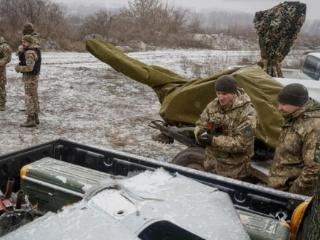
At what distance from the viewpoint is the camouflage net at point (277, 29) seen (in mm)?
9047

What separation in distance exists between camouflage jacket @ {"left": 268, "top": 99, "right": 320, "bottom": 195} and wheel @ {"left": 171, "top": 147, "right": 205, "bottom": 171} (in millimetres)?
1261

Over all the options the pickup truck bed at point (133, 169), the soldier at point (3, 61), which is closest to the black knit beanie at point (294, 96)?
the pickup truck bed at point (133, 169)

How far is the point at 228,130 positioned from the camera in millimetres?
4398

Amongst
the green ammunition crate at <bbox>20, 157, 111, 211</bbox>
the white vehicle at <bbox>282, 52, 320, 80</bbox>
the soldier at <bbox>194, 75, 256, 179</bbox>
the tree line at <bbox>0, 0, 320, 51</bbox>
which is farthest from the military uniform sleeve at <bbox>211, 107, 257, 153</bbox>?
the tree line at <bbox>0, 0, 320, 51</bbox>

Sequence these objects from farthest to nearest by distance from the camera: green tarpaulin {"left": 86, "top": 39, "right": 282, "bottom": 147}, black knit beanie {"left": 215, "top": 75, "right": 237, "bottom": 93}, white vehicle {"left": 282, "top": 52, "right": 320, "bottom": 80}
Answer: white vehicle {"left": 282, "top": 52, "right": 320, "bottom": 80}
green tarpaulin {"left": 86, "top": 39, "right": 282, "bottom": 147}
black knit beanie {"left": 215, "top": 75, "right": 237, "bottom": 93}

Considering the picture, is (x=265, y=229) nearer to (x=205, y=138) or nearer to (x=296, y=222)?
(x=296, y=222)

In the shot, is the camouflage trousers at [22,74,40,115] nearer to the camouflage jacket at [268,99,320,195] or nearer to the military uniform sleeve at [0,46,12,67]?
the military uniform sleeve at [0,46,12,67]

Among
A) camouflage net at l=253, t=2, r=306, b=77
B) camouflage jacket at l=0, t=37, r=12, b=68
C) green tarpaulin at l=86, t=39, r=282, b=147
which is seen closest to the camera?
green tarpaulin at l=86, t=39, r=282, b=147

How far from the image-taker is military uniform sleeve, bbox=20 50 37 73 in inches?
322

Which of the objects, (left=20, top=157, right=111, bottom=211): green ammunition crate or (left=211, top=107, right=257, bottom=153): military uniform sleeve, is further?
(left=211, top=107, right=257, bottom=153): military uniform sleeve

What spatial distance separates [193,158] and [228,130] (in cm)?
93

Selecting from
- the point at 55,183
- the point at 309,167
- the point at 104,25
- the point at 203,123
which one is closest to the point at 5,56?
the point at 203,123

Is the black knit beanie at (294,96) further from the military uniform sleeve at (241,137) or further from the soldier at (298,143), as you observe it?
the military uniform sleeve at (241,137)

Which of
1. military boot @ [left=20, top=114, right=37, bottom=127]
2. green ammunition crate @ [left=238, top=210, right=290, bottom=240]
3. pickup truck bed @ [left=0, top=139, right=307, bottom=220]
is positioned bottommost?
military boot @ [left=20, top=114, right=37, bottom=127]
